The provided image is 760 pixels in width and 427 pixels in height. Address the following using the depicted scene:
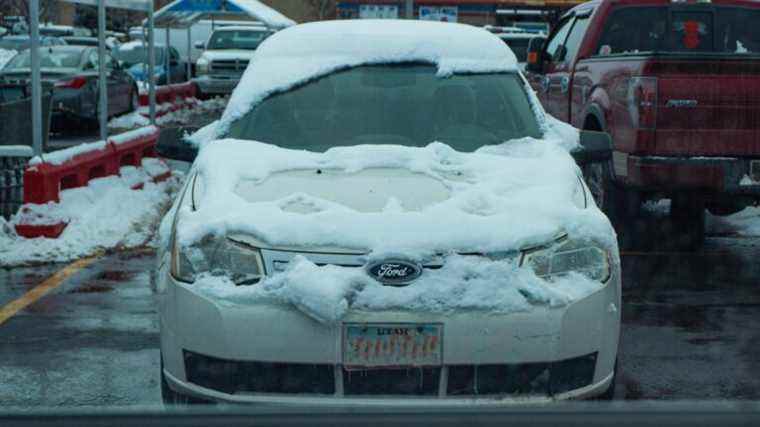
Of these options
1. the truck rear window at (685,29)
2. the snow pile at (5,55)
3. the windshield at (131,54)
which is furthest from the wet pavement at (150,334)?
the windshield at (131,54)

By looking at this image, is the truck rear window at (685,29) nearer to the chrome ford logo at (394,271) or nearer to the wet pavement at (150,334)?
the wet pavement at (150,334)

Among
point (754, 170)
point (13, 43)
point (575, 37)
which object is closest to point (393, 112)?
point (754, 170)

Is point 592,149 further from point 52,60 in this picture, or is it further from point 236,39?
point 236,39

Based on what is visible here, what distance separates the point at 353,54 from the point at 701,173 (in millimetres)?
3181

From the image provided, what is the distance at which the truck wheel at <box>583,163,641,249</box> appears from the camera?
882cm

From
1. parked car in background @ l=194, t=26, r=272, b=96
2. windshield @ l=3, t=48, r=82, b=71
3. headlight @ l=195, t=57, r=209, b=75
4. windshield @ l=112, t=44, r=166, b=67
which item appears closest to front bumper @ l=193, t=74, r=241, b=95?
parked car in background @ l=194, t=26, r=272, b=96

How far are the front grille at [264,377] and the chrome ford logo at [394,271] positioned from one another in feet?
1.14

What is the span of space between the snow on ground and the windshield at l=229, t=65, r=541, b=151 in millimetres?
3324

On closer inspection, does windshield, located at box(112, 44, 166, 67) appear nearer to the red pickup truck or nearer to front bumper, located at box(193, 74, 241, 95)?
front bumper, located at box(193, 74, 241, 95)

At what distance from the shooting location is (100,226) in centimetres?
897

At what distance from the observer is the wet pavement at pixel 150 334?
5.05 meters

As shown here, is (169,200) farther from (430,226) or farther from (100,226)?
(430,226)

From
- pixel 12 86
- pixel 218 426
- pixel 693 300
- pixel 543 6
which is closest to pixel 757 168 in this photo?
pixel 693 300

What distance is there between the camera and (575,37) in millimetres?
10820
